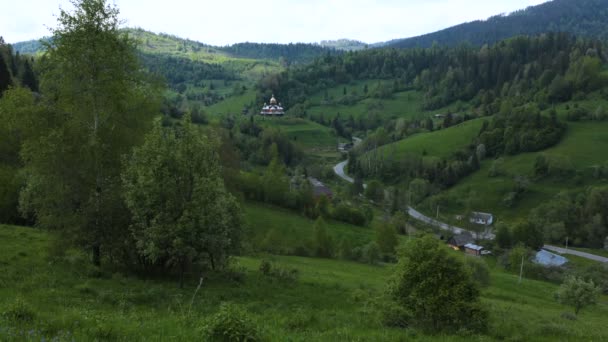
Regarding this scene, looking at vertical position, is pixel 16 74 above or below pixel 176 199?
above

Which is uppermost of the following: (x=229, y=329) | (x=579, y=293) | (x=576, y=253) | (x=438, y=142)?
(x=229, y=329)

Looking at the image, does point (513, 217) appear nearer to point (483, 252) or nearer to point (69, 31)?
point (483, 252)

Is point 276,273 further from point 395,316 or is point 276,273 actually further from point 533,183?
point 533,183

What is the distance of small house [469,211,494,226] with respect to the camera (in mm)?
121625

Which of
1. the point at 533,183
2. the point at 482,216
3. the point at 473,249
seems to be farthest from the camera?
the point at 533,183

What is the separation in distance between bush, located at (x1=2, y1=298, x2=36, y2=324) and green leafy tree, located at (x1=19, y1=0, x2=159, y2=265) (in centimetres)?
1016

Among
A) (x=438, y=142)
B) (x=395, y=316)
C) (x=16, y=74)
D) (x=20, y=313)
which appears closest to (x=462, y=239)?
(x=438, y=142)

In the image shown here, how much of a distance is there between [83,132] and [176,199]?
251 inches

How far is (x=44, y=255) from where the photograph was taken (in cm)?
2420

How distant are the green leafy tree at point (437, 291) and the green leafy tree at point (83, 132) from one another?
46.6ft

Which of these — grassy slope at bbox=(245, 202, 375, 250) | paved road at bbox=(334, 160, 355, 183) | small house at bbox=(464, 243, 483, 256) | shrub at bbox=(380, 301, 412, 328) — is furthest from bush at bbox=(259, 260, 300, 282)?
paved road at bbox=(334, 160, 355, 183)

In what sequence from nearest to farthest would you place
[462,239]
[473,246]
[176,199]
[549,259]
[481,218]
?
[176,199]
[549,259]
[473,246]
[462,239]
[481,218]

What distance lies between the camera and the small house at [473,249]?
99188mm

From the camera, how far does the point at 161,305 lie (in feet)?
57.8
